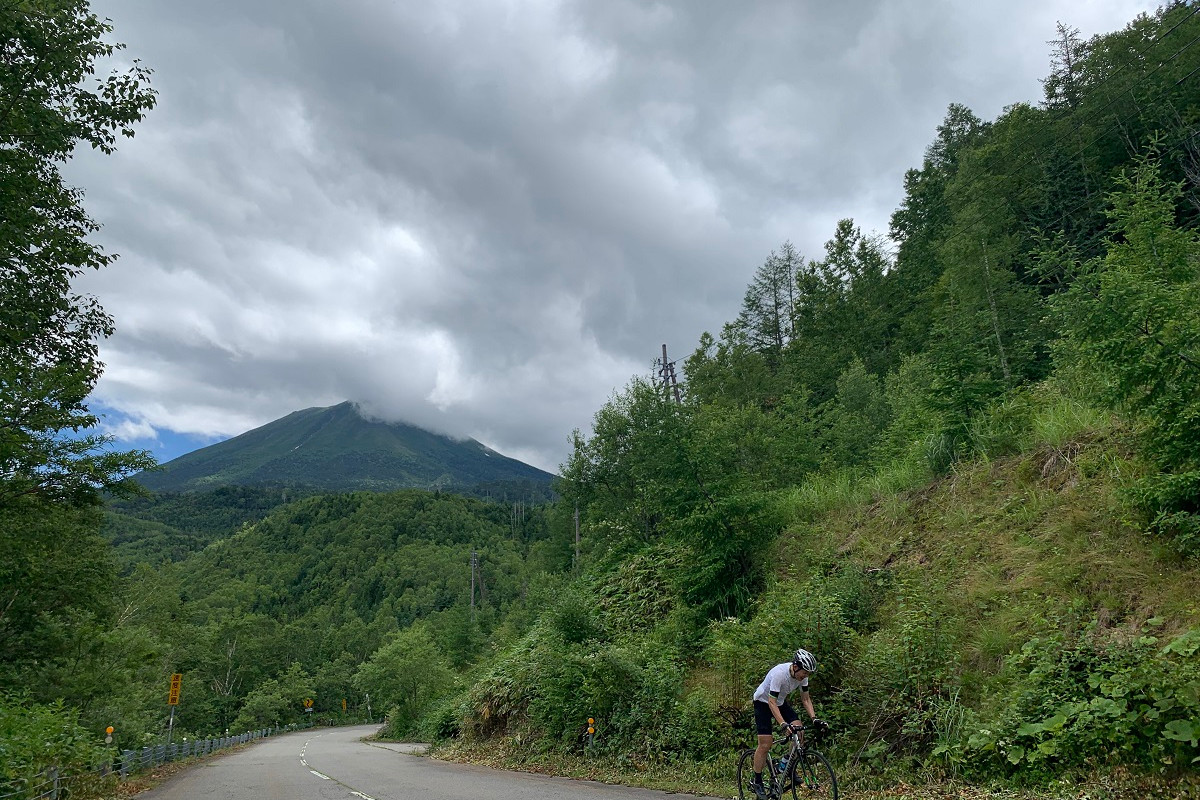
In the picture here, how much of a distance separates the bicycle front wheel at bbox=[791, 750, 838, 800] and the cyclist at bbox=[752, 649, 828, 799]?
35cm

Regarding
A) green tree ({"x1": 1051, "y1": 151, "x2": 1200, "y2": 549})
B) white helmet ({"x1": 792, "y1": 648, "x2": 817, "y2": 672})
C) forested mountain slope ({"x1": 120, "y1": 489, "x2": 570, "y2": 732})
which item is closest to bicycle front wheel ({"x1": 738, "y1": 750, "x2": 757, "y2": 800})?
white helmet ({"x1": 792, "y1": 648, "x2": 817, "y2": 672})

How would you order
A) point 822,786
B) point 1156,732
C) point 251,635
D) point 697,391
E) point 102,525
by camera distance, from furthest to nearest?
point 251,635 → point 697,391 → point 102,525 → point 822,786 → point 1156,732

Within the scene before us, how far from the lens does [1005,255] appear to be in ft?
71.4

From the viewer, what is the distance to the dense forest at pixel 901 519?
7.49m

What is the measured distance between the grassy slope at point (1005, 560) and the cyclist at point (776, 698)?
59.3 inches

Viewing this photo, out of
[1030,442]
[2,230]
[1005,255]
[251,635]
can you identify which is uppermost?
[1005,255]

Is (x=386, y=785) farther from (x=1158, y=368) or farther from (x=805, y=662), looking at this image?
(x=1158, y=368)

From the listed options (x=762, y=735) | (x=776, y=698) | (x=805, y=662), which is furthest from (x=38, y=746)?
(x=805, y=662)

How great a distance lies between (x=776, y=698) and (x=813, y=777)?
2.61 ft

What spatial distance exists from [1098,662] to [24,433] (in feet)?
50.6

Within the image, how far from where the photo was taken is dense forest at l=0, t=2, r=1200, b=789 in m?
7.49

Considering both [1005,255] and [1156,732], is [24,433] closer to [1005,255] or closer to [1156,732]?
[1156,732]

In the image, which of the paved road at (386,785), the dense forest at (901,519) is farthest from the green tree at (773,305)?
the paved road at (386,785)

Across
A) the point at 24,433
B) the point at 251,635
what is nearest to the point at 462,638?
the point at 24,433
